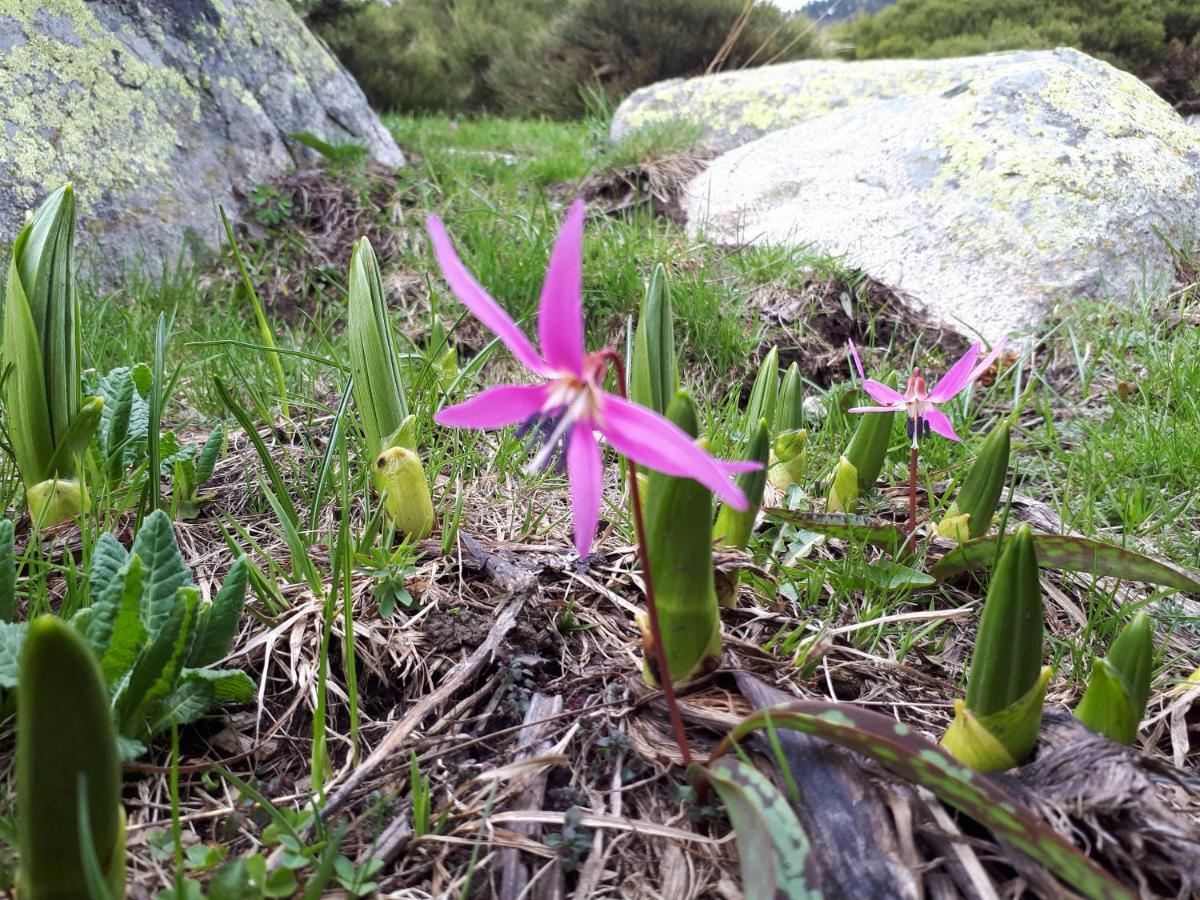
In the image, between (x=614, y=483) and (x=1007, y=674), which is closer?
(x=1007, y=674)

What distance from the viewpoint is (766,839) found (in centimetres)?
72

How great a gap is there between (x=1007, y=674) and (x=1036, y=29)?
11.8m

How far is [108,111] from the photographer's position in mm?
3191

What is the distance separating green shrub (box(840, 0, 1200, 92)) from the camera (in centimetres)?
898

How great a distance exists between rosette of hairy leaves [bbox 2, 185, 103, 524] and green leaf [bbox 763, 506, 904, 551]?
118 cm

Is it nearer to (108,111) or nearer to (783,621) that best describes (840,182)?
(783,621)

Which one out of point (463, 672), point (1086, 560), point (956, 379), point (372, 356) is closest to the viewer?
point (463, 672)

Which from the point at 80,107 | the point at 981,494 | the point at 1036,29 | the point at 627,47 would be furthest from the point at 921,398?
the point at 1036,29

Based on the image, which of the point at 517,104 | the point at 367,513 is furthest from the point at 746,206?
the point at 517,104

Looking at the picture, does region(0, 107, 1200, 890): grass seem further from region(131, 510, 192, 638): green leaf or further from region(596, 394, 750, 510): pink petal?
region(596, 394, 750, 510): pink petal

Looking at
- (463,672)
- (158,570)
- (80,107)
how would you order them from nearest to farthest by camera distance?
(158,570) < (463,672) < (80,107)

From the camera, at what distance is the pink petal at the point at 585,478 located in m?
0.70

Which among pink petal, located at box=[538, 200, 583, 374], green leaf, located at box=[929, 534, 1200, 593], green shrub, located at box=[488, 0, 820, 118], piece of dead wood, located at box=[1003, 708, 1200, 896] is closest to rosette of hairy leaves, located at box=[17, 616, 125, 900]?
pink petal, located at box=[538, 200, 583, 374]

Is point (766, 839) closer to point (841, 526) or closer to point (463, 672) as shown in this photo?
point (463, 672)
